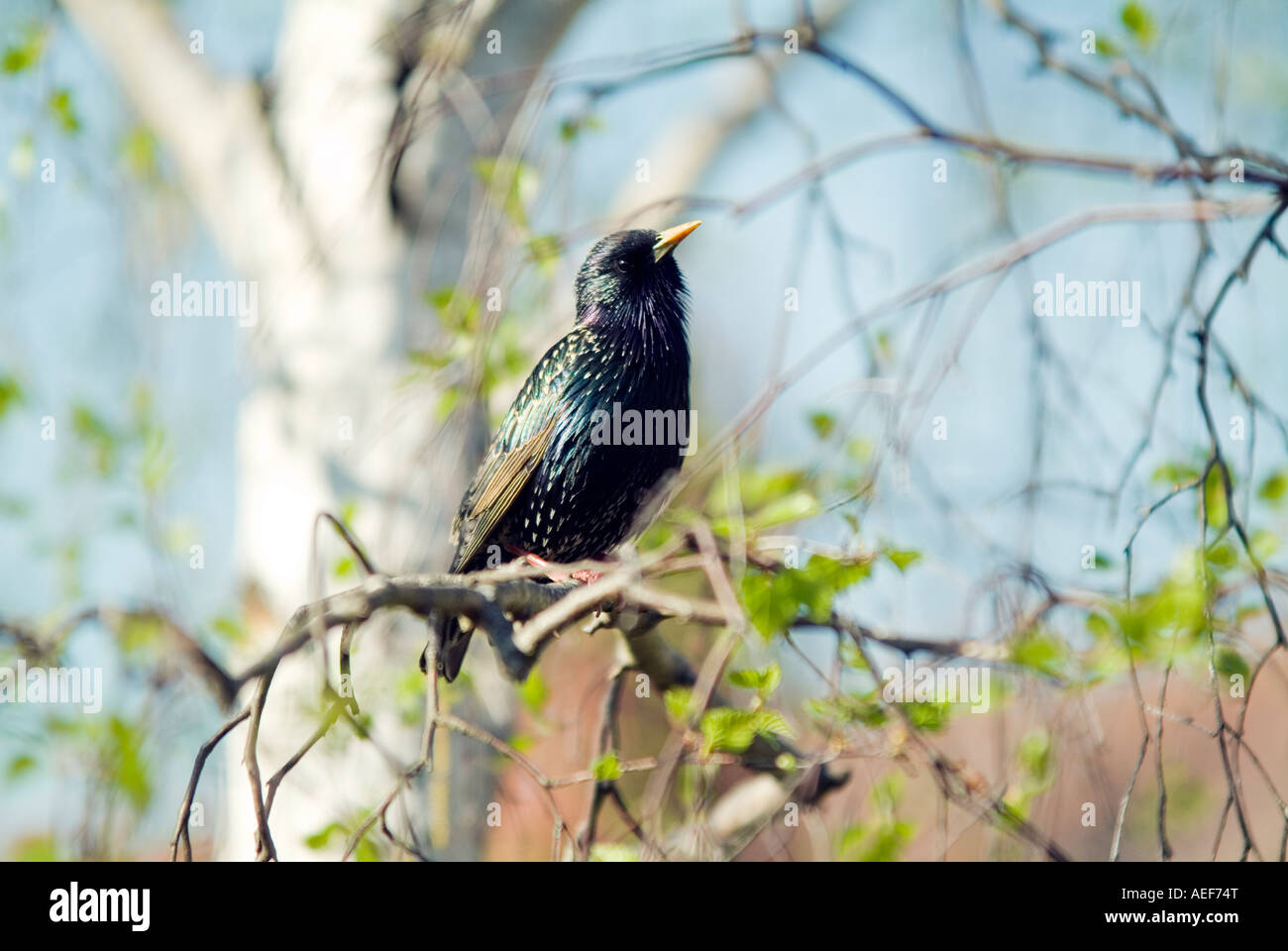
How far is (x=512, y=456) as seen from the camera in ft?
10.3

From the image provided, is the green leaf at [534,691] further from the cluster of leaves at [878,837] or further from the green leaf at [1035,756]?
the green leaf at [1035,756]

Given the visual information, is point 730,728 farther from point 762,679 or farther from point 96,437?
point 96,437

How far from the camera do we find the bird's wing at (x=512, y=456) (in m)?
3.04

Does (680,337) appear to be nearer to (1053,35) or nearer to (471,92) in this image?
(471,92)

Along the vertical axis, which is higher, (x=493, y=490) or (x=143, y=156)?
(x=143, y=156)

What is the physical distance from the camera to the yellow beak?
3.00 metres

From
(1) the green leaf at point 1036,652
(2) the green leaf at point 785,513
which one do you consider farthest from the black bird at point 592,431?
(1) the green leaf at point 1036,652

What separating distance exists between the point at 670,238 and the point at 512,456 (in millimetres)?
779

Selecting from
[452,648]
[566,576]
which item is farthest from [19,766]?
[566,576]

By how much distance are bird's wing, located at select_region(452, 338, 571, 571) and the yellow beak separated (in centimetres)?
39

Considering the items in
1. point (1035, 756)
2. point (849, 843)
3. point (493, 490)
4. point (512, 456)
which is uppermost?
point (512, 456)

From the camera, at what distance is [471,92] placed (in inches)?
108
